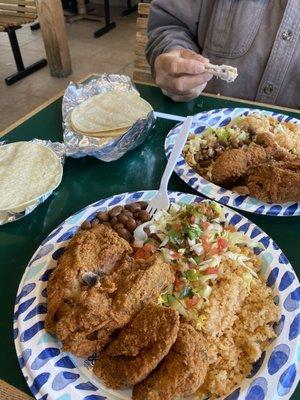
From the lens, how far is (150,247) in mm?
1012

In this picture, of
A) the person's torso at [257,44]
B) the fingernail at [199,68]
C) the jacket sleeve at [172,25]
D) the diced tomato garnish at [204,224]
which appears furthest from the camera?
the jacket sleeve at [172,25]

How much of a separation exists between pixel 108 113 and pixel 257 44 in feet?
2.44

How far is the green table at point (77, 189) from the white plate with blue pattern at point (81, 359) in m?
0.07

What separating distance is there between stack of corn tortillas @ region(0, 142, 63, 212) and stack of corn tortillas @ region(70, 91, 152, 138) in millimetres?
203

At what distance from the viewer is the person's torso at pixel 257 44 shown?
5.33 feet

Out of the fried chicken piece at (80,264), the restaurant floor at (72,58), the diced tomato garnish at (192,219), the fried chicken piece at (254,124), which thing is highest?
the fried chicken piece at (80,264)

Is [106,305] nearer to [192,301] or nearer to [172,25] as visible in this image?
[192,301]

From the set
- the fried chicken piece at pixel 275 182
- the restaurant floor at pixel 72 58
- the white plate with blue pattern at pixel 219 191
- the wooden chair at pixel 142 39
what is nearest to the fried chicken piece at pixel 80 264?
the white plate with blue pattern at pixel 219 191

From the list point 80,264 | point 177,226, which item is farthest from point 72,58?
point 80,264

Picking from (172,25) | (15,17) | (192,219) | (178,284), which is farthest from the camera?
(15,17)

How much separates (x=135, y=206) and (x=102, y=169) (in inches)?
13.0

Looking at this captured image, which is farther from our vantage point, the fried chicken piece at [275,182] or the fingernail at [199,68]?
the fingernail at [199,68]

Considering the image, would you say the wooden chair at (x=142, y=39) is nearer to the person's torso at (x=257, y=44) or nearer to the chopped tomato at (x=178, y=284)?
the person's torso at (x=257, y=44)

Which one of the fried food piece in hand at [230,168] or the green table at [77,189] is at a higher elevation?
the fried food piece in hand at [230,168]
